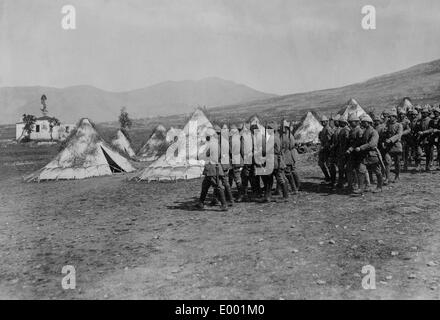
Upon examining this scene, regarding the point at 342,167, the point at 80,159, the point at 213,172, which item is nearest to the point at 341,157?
the point at 342,167

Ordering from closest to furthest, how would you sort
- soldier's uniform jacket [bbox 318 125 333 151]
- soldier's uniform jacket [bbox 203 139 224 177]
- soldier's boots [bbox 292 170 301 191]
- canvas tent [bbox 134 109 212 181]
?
soldier's uniform jacket [bbox 203 139 224 177] → soldier's boots [bbox 292 170 301 191] → soldier's uniform jacket [bbox 318 125 333 151] → canvas tent [bbox 134 109 212 181]

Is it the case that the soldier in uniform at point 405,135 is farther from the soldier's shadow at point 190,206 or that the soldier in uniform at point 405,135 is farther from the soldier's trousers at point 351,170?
the soldier's shadow at point 190,206

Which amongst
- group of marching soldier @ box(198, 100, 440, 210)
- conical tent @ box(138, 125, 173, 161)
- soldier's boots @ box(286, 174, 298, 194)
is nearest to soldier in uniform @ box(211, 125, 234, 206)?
group of marching soldier @ box(198, 100, 440, 210)

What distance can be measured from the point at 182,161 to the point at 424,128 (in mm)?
8707

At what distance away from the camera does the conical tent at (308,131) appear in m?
24.1

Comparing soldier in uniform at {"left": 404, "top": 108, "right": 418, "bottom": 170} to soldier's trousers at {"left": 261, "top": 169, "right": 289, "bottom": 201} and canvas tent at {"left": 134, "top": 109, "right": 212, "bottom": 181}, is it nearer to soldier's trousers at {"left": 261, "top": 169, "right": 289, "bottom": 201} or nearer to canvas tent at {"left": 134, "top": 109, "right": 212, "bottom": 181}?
soldier's trousers at {"left": 261, "top": 169, "right": 289, "bottom": 201}

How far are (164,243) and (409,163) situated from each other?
38.1 feet

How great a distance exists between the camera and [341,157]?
39.6ft

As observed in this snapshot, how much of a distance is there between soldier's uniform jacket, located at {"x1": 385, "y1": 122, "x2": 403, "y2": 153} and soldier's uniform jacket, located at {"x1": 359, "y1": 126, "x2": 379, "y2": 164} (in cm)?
143

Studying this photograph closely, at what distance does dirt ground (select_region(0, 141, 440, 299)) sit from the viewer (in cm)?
586

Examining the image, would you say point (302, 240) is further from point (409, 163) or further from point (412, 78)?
point (412, 78)

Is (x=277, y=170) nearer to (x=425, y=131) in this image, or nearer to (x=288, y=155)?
(x=288, y=155)

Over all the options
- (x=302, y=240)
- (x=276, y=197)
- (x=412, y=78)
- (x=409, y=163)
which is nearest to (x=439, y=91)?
(x=412, y=78)

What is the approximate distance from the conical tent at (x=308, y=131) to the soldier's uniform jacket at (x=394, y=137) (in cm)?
1117
